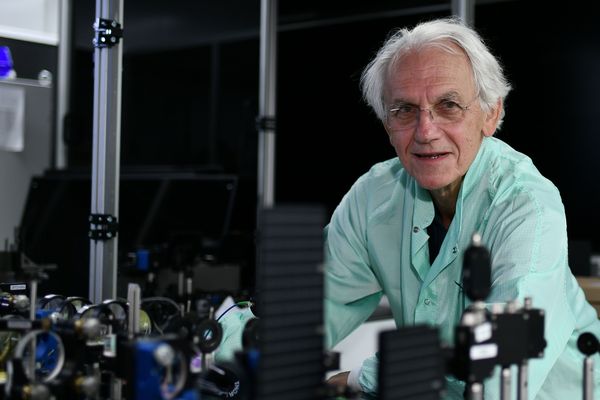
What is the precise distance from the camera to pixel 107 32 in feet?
6.98

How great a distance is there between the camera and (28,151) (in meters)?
3.16

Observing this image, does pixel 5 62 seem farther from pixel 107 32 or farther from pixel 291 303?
pixel 291 303

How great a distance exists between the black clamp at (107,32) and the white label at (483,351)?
4.79ft

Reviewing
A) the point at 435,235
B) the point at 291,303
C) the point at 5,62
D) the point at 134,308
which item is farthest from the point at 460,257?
the point at 5,62

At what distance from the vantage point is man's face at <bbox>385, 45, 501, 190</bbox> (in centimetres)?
158

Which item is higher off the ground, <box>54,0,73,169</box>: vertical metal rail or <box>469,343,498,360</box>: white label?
<box>54,0,73,169</box>: vertical metal rail

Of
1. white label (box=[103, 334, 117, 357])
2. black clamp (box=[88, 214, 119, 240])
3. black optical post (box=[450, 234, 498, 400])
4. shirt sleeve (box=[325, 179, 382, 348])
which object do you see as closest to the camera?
black optical post (box=[450, 234, 498, 400])

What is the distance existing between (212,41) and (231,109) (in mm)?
392

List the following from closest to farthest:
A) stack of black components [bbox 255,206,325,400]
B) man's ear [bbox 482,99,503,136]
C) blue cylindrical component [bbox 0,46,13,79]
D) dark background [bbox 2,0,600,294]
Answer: stack of black components [bbox 255,206,325,400] < man's ear [bbox 482,99,503,136] < blue cylindrical component [bbox 0,46,13,79] < dark background [bbox 2,0,600,294]

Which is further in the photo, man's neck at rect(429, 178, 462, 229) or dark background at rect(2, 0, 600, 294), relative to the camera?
dark background at rect(2, 0, 600, 294)

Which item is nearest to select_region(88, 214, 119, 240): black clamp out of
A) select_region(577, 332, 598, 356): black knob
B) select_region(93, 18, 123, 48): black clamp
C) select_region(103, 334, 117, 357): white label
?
select_region(93, 18, 123, 48): black clamp

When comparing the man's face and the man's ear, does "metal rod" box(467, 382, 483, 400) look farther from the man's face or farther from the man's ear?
the man's ear

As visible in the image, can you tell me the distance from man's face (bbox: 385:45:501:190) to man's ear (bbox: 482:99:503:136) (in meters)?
0.05

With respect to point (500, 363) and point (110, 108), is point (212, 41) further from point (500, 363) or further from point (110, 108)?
point (500, 363)
